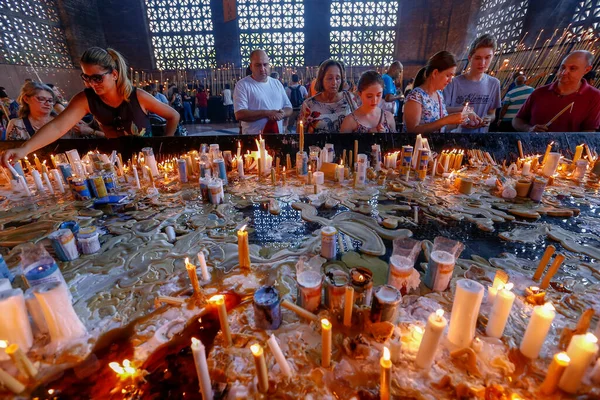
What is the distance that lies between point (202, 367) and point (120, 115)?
3.27 meters

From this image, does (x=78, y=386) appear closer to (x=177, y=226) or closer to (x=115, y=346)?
(x=115, y=346)

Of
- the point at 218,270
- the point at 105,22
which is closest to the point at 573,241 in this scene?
the point at 218,270

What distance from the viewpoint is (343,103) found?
12.1 ft

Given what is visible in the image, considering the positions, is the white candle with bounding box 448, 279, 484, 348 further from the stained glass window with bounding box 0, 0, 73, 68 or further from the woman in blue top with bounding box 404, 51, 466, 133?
the stained glass window with bounding box 0, 0, 73, 68

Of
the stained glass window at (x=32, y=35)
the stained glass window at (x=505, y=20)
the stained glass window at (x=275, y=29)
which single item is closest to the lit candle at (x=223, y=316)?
the stained glass window at (x=505, y=20)

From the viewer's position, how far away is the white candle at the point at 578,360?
963 millimetres

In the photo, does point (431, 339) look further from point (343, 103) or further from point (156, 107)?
point (156, 107)

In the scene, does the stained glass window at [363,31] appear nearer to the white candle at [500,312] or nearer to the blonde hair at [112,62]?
the blonde hair at [112,62]

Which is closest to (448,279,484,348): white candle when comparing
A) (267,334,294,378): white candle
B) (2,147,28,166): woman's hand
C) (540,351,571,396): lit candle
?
(540,351,571,396): lit candle

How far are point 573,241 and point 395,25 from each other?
16.9m

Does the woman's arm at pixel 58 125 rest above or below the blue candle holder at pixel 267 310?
above

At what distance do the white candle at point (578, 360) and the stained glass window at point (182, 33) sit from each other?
18068mm

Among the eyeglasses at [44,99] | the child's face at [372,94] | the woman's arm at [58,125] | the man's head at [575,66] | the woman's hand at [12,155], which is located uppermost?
the man's head at [575,66]

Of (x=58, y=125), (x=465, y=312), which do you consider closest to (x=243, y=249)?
(x=465, y=312)
